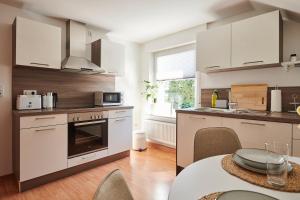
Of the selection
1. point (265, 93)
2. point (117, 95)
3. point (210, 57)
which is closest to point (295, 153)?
point (265, 93)

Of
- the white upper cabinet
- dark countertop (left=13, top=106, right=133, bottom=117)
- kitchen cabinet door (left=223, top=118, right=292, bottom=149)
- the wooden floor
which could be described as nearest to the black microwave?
dark countertop (left=13, top=106, right=133, bottom=117)

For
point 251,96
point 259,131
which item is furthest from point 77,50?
point 259,131

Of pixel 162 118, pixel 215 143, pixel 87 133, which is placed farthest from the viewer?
pixel 162 118

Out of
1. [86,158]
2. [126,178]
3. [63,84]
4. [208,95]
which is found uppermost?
[63,84]

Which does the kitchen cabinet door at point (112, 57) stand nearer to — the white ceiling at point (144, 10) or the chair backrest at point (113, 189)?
the white ceiling at point (144, 10)

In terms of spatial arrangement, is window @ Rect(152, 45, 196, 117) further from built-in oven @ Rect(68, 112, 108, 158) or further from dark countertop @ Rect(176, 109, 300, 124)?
built-in oven @ Rect(68, 112, 108, 158)

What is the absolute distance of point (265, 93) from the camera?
94.2 inches

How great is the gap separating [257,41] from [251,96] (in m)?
0.72

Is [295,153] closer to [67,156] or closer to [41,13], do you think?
[67,156]

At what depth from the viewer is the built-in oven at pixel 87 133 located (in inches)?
100

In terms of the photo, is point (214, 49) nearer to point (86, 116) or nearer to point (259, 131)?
point (259, 131)

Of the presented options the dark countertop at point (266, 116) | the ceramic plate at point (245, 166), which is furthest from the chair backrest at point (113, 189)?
the dark countertop at point (266, 116)

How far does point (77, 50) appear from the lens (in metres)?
3.09

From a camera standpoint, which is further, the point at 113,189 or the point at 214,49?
the point at 214,49
